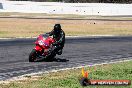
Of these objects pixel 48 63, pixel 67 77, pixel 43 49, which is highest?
pixel 67 77

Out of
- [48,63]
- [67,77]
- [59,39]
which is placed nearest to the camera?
[67,77]

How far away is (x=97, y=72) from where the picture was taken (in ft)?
44.6

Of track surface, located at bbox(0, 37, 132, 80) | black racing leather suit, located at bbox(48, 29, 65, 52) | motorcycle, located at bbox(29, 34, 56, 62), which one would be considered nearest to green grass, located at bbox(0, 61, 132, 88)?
track surface, located at bbox(0, 37, 132, 80)

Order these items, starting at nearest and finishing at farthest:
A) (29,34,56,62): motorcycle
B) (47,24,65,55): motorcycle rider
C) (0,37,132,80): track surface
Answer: (0,37,132,80): track surface < (29,34,56,62): motorcycle < (47,24,65,55): motorcycle rider

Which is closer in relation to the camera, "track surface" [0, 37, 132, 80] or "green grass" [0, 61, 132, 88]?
"green grass" [0, 61, 132, 88]

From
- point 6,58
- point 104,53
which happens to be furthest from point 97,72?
point 104,53

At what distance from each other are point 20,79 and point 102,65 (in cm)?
474

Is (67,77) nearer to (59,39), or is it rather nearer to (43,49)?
(43,49)

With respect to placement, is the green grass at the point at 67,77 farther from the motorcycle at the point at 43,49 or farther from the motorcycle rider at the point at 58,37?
the motorcycle at the point at 43,49

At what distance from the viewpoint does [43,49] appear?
16.5 m

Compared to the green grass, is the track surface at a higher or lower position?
lower

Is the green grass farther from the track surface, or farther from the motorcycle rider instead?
the motorcycle rider

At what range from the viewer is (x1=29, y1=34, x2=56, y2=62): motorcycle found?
1642 centimetres

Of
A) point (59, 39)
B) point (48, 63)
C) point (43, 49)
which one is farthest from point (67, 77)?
point (59, 39)
